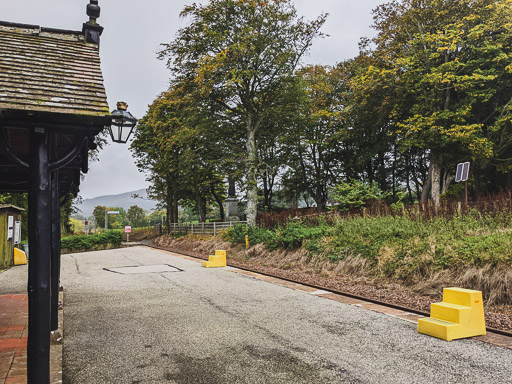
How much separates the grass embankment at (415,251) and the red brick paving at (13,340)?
741 cm

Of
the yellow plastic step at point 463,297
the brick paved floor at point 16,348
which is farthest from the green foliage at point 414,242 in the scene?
the brick paved floor at point 16,348

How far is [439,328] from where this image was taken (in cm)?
546

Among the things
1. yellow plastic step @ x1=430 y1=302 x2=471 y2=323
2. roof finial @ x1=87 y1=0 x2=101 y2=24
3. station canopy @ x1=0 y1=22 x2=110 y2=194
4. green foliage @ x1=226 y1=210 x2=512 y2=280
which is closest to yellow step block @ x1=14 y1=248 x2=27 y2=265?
green foliage @ x1=226 y1=210 x2=512 y2=280

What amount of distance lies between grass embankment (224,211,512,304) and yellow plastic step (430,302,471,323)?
1.93m

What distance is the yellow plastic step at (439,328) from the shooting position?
17.6 ft

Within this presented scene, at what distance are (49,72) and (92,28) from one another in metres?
1.25

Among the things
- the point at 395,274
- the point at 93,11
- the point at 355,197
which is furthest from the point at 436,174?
the point at 93,11

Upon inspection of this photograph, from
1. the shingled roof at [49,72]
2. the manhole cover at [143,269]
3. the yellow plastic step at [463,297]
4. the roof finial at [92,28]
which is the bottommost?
the manhole cover at [143,269]

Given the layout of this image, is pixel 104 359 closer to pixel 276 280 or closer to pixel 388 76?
pixel 276 280

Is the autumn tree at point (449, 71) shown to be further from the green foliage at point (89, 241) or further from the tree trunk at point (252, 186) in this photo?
the green foliage at point (89, 241)

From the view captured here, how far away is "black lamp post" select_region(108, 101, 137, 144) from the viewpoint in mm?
7328

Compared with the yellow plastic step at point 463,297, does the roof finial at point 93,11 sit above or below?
above

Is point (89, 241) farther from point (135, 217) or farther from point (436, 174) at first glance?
point (135, 217)

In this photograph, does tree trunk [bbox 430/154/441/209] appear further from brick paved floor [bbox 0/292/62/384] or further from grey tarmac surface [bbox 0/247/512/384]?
brick paved floor [bbox 0/292/62/384]
